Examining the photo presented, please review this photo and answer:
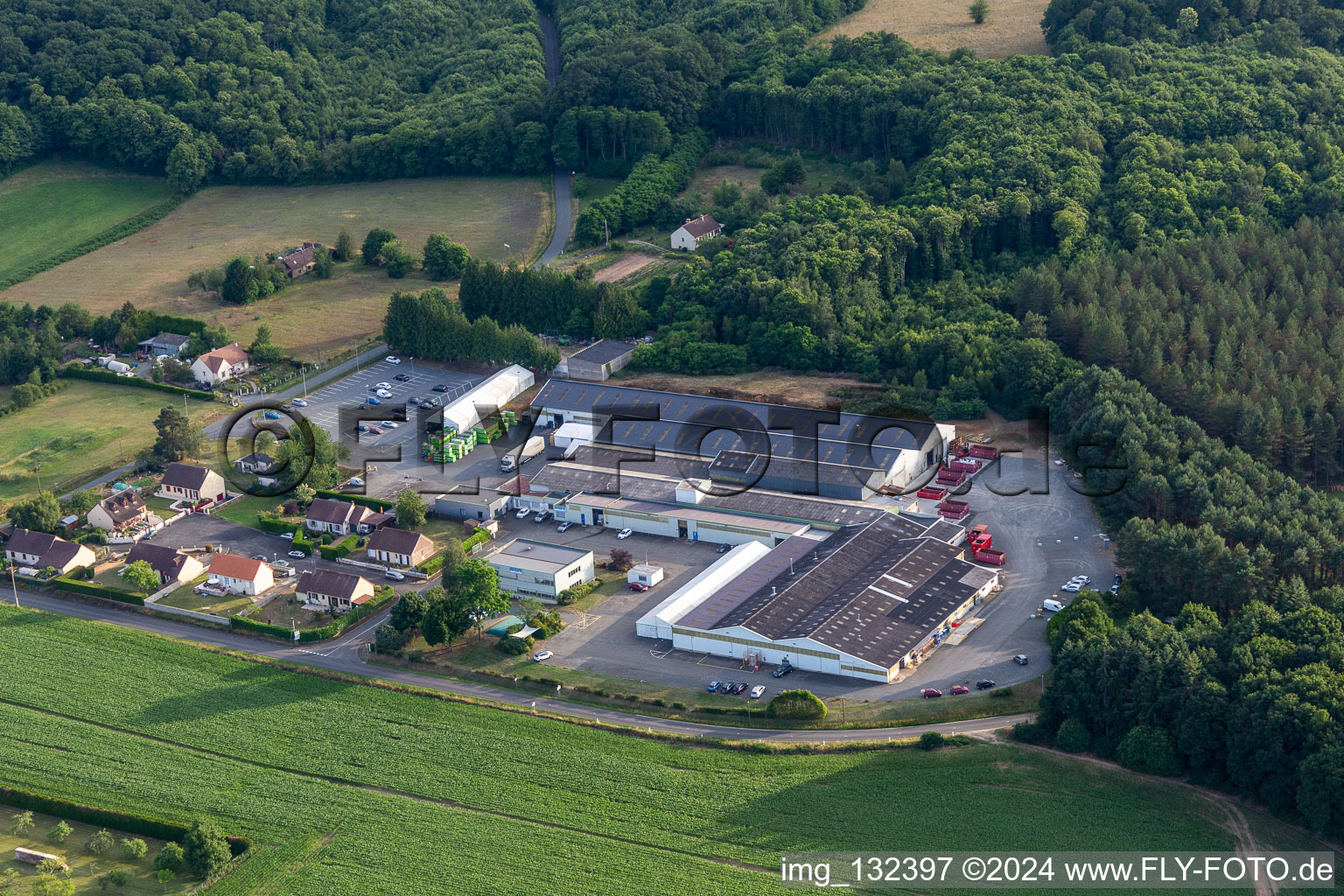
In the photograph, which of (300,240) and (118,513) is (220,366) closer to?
(118,513)

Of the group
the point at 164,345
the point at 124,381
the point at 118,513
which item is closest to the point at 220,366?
the point at 124,381

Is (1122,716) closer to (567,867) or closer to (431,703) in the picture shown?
(567,867)

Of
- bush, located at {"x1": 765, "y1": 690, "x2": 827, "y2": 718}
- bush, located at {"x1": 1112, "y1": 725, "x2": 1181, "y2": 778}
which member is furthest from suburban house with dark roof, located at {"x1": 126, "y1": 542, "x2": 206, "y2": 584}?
bush, located at {"x1": 1112, "y1": 725, "x2": 1181, "y2": 778}

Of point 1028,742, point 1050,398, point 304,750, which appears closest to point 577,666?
point 304,750

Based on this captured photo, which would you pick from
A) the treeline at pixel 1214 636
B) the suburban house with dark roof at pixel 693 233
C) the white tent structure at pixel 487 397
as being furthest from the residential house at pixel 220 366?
the treeline at pixel 1214 636

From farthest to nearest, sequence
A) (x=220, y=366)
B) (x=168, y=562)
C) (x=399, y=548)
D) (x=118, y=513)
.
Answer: (x=220, y=366)
(x=118, y=513)
(x=399, y=548)
(x=168, y=562)

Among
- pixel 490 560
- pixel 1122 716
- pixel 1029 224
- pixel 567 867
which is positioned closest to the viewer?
pixel 567 867
